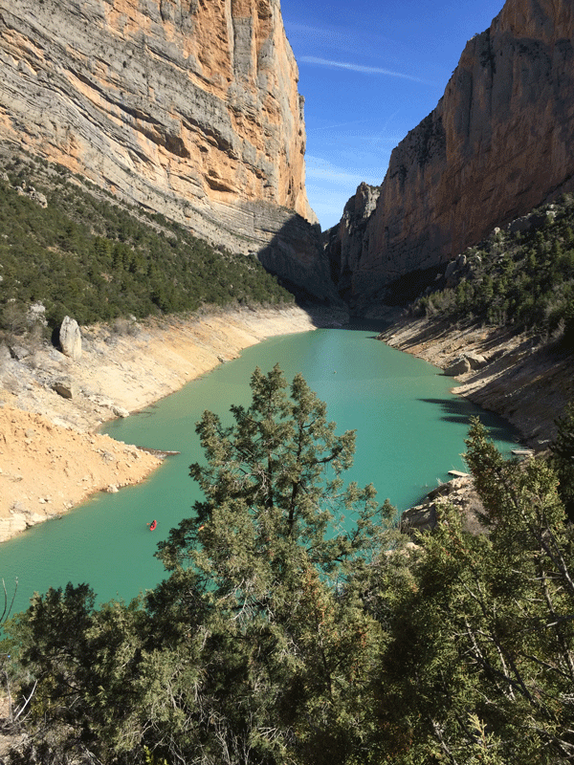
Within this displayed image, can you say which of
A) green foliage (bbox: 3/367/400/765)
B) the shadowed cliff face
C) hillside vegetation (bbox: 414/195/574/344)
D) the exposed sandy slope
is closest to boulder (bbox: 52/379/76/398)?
the exposed sandy slope

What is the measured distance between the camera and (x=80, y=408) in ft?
61.1

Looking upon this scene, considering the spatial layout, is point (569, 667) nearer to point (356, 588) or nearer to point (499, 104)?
point (356, 588)

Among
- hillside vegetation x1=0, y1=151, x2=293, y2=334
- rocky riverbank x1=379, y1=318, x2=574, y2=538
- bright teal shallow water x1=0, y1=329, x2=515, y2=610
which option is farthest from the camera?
hillside vegetation x1=0, y1=151, x2=293, y2=334

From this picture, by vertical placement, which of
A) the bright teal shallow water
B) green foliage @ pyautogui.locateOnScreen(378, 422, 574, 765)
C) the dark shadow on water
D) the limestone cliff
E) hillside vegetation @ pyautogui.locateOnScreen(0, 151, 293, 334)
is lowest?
the bright teal shallow water

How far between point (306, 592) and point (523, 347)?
24978 mm

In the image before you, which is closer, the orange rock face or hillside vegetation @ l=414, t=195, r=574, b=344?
hillside vegetation @ l=414, t=195, r=574, b=344

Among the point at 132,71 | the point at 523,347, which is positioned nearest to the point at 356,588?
the point at 523,347

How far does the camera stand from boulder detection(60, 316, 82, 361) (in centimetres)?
2042

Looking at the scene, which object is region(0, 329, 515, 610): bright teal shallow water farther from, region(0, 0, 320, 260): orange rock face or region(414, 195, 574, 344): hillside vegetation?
region(0, 0, 320, 260): orange rock face

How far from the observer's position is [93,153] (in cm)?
4628

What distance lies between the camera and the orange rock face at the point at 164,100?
136 ft

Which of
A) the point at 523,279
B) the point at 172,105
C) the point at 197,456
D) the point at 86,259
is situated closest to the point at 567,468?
the point at 197,456

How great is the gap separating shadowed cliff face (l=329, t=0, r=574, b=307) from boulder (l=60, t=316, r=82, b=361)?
52.8 metres

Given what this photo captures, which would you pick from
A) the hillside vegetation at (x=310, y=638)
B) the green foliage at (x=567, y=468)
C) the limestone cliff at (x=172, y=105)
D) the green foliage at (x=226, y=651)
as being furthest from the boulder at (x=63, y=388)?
the limestone cliff at (x=172, y=105)
